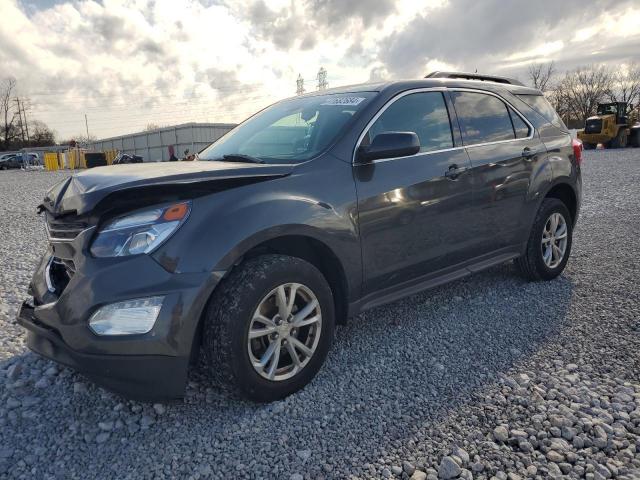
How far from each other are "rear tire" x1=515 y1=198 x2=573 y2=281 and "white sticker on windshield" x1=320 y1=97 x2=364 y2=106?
2.11 m

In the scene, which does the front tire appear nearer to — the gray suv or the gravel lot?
the gray suv

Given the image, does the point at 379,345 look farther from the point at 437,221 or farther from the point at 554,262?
the point at 554,262

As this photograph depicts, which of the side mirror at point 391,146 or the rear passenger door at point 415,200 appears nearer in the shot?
the side mirror at point 391,146

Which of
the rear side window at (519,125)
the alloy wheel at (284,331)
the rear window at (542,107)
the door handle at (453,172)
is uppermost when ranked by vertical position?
the rear window at (542,107)

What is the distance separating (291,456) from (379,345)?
1264 millimetres

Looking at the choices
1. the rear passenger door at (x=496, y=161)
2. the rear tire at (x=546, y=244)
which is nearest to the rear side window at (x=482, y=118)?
the rear passenger door at (x=496, y=161)

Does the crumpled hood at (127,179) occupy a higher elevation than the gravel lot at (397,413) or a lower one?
higher

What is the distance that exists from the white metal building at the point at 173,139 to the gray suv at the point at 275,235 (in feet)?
109

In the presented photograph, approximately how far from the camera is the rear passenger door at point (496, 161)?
12.4ft

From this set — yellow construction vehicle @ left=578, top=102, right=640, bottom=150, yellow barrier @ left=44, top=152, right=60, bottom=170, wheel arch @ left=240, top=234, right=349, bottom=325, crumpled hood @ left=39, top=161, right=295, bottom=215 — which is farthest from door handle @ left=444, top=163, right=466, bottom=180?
yellow barrier @ left=44, top=152, right=60, bottom=170

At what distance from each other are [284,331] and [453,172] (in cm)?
177

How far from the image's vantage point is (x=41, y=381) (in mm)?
2912

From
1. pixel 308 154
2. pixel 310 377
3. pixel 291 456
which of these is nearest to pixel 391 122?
pixel 308 154

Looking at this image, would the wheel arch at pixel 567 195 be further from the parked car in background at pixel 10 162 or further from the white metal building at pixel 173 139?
the parked car in background at pixel 10 162
